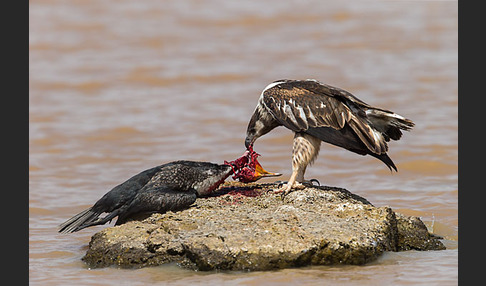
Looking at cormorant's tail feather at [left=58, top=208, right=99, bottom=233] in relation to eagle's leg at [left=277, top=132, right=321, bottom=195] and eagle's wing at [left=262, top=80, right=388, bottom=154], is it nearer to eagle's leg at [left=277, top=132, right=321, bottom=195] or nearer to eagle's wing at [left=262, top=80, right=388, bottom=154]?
eagle's leg at [left=277, top=132, right=321, bottom=195]

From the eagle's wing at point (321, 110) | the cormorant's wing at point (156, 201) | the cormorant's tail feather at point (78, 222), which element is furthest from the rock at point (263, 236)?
the eagle's wing at point (321, 110)

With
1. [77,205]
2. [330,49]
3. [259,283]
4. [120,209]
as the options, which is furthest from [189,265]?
[330,49]

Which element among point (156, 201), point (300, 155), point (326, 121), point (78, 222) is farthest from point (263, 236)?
point (78, 222)

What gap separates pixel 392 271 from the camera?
6.93 meters

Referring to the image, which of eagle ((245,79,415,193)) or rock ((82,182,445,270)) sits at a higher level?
eagle ((245,79,415,193))

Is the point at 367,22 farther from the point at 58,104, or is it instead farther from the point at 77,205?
the point at 77,205

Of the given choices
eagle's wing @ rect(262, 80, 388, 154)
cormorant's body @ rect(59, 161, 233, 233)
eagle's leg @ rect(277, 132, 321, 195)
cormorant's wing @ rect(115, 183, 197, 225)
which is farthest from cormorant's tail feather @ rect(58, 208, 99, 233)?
eagle's wing @ rect(262, 80, 388, 154)

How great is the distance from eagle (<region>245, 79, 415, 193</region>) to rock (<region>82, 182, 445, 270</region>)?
57 cm

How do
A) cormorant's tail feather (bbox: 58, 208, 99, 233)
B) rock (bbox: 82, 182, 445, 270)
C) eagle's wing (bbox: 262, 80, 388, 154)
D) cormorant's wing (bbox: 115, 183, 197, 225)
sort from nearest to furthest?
rock (bbox: 82, 182, 445, 270), cormorant's wing (bbox: 115, 183, 197, 225), cormorant's tail feather (bbox: 58, 208, 99, 233), eagle's wing (bbox: 262, 80, 388, 154)

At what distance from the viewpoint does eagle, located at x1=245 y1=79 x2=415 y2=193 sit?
8.26 m

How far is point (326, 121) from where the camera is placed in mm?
8312

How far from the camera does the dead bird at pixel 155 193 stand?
7750mm

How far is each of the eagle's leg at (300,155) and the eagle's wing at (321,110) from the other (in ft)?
0.45

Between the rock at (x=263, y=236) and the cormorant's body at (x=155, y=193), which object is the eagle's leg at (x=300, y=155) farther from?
the cormorant's body at (x=155, y=193)
